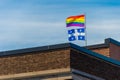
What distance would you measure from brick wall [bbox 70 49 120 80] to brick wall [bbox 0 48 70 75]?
60 centimetres

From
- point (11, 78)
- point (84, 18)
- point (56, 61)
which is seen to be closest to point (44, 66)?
point (56, 61)

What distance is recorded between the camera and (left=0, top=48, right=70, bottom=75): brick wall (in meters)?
25.9

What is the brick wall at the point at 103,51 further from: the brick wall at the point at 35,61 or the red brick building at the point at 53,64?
the brick wall at the point at 35,61

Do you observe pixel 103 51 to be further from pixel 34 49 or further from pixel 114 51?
pixel 34 49

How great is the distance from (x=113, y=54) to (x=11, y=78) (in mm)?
12358

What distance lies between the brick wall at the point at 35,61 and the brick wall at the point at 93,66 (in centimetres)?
60

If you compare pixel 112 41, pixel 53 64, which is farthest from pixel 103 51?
pixel 53 64

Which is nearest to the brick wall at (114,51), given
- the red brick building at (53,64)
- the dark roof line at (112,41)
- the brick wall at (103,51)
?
the dark roof line at (112,41)

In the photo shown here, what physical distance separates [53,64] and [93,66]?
3500mm

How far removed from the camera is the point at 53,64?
1030 inches

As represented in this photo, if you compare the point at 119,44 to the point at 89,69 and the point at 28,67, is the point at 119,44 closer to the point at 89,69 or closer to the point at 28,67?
the point at 89,69

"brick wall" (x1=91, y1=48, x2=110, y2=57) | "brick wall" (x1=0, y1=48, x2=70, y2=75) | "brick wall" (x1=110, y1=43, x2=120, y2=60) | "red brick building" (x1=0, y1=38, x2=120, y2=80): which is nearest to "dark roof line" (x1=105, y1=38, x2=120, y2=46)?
"brick wall" (x1=110, y1=43, x2=120, y2=60)

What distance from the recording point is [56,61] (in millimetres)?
26078

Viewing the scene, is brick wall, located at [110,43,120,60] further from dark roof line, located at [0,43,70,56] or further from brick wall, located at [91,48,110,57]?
dark roof line, located at [0,43,70,56]
